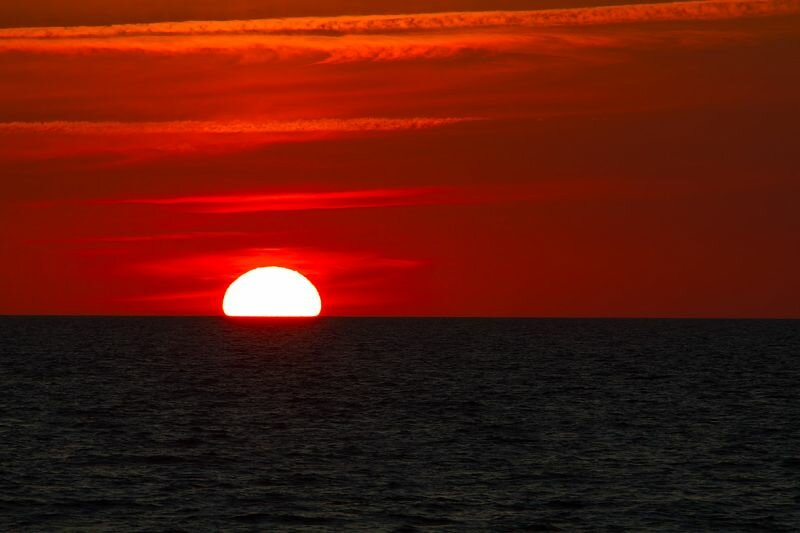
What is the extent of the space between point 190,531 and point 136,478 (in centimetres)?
988

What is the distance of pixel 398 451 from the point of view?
54.1m

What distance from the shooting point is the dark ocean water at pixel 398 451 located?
4012 centimetres

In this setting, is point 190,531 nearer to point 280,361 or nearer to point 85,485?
point 85,485

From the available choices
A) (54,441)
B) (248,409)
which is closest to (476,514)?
(54,441)

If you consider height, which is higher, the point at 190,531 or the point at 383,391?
the point at 383,391

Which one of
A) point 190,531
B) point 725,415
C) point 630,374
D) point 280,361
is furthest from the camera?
point 280,361

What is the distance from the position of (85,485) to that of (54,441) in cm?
1274

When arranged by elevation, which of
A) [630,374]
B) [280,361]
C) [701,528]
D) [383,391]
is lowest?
[701,528]

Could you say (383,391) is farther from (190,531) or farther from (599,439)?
(190,531)

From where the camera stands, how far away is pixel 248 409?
73000 millimetres

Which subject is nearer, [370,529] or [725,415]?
[370,529]

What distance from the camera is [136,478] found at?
46.5 meters

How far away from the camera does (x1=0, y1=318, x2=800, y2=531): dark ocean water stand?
→ 4012 centimetres

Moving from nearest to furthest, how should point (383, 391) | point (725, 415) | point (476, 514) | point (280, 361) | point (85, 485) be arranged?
1. point (476, 514)
2. point (85, 485)
3. point (725, 415)
4. point (383, 391)
5. point (280, 361)
